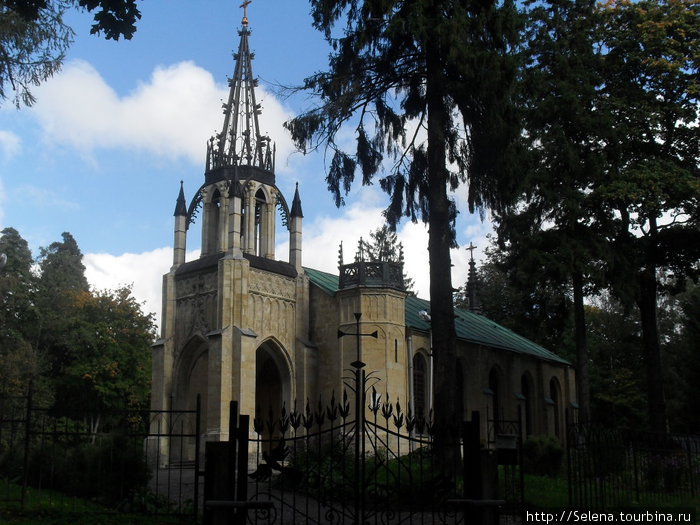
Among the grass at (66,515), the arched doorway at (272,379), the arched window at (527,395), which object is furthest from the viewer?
the arched window at (527,395)

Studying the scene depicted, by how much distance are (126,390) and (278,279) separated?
17.0 metres

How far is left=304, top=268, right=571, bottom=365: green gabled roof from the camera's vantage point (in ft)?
99.9

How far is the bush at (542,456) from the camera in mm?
21688

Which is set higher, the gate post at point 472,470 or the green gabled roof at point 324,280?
the green gabled roof at point 324,280

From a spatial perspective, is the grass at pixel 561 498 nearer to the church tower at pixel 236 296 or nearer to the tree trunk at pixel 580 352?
the tree trunk at pixel 580 352

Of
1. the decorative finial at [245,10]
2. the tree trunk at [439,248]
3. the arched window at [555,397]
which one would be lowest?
the arched window at [555,397]

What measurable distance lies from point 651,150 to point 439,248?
12.3 metres

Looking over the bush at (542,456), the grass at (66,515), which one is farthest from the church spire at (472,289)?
the grass at (66,515)

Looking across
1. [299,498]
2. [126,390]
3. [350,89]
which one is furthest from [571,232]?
[126,390]

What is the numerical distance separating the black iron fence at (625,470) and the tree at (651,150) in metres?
7.43

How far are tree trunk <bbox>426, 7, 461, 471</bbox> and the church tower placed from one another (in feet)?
32.1

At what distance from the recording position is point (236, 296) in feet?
85.2

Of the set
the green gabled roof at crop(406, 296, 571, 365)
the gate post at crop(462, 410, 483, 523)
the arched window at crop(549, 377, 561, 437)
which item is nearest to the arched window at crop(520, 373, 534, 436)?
the green gabled roof at crop(406, 296, 571, 365)

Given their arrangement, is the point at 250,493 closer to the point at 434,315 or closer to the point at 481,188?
the point at 434,315
